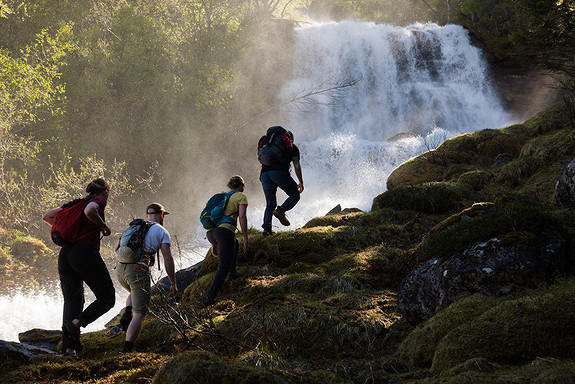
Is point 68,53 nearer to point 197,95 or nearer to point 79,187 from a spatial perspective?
point 197,95

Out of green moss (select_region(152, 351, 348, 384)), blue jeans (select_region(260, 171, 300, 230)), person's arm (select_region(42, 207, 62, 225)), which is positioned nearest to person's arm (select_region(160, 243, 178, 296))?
person's arm (select_region(42, 207, 62, 225))

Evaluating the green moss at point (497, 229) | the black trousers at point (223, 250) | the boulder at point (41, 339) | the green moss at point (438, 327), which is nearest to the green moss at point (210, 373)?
the green moss at point (438, 327)

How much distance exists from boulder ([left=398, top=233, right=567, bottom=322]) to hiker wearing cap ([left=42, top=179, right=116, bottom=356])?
3.83 m

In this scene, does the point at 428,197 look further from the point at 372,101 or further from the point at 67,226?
the point at 372,101

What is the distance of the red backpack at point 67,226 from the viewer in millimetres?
5617

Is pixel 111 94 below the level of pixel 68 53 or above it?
below

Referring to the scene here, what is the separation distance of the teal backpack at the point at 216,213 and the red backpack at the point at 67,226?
1.67 metres

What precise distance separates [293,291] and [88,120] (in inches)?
885

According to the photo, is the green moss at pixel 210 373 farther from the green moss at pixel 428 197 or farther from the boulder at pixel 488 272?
the green moss at pixel 428 197

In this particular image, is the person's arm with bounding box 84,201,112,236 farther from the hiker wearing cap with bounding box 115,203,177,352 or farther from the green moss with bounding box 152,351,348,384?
the green moss with bounding box 152,351,348,384

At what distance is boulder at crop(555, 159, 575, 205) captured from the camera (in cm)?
621

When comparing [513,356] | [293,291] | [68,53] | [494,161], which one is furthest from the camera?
[68,53]

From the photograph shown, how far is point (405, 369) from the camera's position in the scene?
11.9ft

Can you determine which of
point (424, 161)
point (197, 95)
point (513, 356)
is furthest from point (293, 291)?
point (197, 95)
